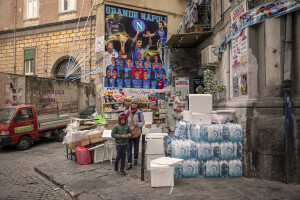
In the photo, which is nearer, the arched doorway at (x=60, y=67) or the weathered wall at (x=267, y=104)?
the weathered wall at (x=267, y=104)

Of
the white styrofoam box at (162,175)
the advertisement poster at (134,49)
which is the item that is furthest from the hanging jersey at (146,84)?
the white styrofoam box at (162,175)

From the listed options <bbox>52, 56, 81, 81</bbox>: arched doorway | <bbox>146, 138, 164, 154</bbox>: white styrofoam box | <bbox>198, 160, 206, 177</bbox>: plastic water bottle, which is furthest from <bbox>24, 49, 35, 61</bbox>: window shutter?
<bbox>198, 160, 206, 177</bbox>: plastic water bottle

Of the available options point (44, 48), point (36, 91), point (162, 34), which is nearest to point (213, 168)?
point (162, 34)

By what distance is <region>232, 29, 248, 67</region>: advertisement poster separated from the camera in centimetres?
633

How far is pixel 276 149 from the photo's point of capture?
18.1 feet

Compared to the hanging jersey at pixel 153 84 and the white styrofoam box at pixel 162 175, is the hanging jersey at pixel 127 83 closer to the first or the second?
the hanging jersey at pixel 153 84

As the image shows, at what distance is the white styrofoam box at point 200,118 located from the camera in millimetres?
Answer: 6215

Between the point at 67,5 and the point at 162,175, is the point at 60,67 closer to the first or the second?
the point at 67,5

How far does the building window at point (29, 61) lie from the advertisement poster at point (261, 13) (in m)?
18.5

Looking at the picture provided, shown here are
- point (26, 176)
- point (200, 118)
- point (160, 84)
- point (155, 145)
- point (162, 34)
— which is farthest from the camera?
point (162, 34)

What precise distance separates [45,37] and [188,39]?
13.5 meters

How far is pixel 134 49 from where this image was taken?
1398 centimetres

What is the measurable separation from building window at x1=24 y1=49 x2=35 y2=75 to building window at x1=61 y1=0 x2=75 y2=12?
436 cm

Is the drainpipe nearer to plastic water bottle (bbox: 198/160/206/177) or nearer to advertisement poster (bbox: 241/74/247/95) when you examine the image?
advertisement poster (bbox: 241/74/247/95)
